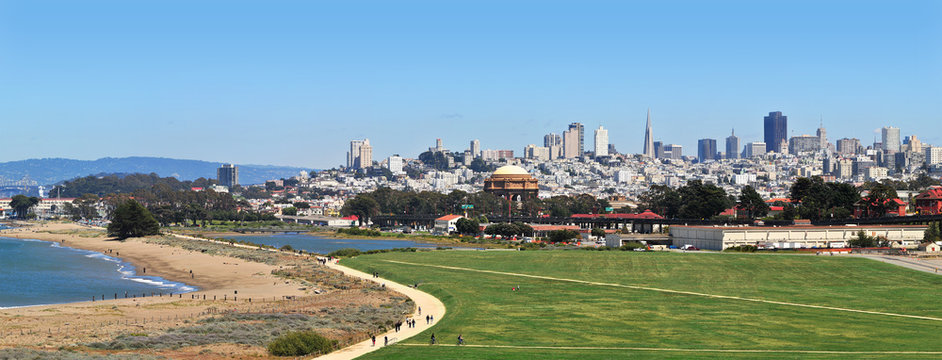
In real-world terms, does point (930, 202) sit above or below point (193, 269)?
above

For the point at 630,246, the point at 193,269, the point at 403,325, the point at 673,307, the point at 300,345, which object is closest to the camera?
the point at 300,345

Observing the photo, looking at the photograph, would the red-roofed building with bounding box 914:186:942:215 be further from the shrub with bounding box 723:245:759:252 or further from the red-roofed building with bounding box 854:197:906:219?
the shrub with bounding box 723:245:759:252

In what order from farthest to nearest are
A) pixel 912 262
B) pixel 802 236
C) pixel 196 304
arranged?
pixel 802 236 → pixel 912 262 → pixel 196 304

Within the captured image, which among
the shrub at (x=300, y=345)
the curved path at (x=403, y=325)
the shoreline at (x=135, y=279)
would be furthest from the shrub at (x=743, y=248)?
the shrub at (x=300, y=345)

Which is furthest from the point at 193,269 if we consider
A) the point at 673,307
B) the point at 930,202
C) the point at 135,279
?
the point at 930,202

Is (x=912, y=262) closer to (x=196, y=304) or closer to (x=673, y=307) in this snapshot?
(x=673, y=307)

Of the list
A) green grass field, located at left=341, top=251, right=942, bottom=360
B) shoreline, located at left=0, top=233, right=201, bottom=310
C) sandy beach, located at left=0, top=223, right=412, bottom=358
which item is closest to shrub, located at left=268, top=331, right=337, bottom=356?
sandy beach, located at left=0, top=223, right=412, bottom=358

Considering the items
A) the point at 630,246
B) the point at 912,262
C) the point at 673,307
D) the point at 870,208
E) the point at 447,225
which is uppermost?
the point at 870,208
